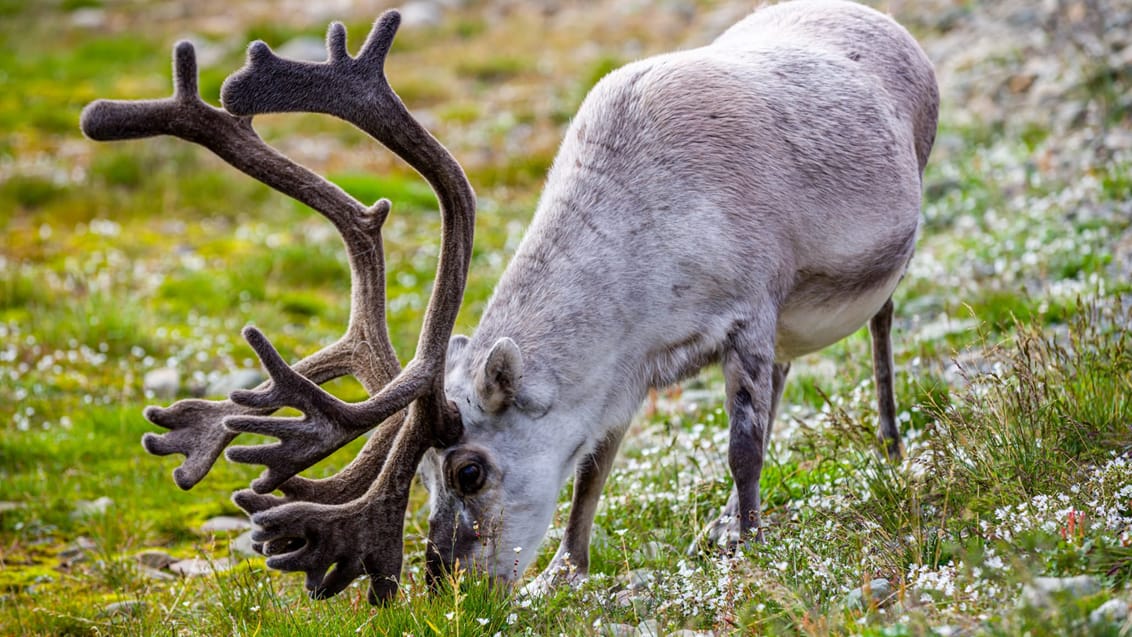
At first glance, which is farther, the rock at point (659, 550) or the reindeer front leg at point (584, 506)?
the reindeer front leg at point (584, 506)

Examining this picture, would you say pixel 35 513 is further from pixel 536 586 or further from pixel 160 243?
pixel 160 243

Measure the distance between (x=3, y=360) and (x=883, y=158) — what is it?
6657mm

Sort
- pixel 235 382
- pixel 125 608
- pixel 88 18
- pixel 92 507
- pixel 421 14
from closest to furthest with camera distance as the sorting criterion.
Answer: pixel 125 608
pixel 92 507
pixel 235 382
pixel 421 14
pixel 88 18

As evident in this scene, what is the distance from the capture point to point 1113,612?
306cm

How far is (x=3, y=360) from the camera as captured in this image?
8.58 meters

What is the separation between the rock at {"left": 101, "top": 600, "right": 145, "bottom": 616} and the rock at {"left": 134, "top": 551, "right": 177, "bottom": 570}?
763 millimetres

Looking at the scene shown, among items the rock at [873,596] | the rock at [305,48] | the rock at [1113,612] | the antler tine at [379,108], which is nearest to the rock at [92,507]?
the antler tine at [379,108]

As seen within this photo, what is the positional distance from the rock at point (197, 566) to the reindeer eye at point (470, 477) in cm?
150

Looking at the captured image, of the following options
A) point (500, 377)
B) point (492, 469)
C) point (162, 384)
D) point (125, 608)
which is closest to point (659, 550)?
point (492, 469)

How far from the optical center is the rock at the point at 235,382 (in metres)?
7.89

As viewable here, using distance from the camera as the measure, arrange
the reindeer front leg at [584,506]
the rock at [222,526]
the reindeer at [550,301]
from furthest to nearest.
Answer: the rock at [222,526]
the reindeer front leg at [584,506]
the reindeer at [550,301]

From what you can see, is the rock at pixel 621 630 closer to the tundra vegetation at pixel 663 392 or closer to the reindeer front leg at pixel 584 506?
the tundra vegetation at pixel 663 392

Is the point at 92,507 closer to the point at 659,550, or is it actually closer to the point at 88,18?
the point at 659,550

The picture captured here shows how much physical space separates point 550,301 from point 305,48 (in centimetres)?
1468
